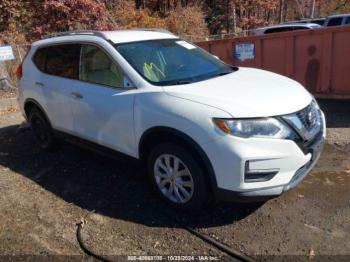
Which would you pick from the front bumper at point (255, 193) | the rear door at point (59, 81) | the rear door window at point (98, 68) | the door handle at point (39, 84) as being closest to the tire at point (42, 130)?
the rear door at point (59, 81)

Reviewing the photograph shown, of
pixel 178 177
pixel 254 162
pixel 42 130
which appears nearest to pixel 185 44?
pixel 178 177

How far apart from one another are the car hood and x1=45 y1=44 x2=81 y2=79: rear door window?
5.11 feet

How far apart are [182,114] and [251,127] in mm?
629

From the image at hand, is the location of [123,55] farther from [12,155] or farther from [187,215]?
[12,155]

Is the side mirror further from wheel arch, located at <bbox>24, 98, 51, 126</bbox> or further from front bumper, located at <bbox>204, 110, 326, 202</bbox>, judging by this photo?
wheel arch, located at <bbox>24, 98, 51, 126</bbox>

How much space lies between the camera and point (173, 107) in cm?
377

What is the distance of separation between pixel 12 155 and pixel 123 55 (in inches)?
111

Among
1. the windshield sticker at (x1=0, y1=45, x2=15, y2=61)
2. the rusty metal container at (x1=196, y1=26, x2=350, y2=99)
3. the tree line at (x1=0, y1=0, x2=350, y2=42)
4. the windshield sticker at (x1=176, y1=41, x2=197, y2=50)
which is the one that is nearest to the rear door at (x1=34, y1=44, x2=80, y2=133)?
the windshield sticker at (x1=176, y1=41, x2=197, y2=50)

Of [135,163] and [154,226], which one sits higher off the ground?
[135,163]

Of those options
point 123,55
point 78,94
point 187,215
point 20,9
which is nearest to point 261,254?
point 187,215

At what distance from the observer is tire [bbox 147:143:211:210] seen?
3740 mm

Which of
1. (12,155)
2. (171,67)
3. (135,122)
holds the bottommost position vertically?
(12,155)

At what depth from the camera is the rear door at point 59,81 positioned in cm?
504

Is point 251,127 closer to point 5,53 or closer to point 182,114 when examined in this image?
point 182,114
